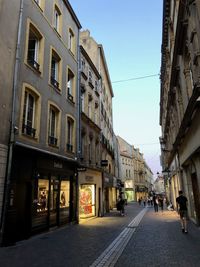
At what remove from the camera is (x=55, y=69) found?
15.1 metres

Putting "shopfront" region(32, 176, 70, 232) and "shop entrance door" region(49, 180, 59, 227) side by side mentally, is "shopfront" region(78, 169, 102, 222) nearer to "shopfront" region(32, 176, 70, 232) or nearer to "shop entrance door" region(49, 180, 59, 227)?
"shopfront" region(32, 176, 70, 232)

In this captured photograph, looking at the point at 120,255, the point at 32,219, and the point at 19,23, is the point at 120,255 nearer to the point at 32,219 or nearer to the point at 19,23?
the point at 32,219

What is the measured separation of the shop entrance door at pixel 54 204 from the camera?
12.6m

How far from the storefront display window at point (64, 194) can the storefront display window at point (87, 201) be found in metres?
3.29

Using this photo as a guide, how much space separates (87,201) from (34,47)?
12427mm

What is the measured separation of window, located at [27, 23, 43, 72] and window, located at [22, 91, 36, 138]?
1668 millimetres

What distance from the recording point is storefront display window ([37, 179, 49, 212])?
11609 millimetres

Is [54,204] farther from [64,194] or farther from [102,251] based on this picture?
[102,251]

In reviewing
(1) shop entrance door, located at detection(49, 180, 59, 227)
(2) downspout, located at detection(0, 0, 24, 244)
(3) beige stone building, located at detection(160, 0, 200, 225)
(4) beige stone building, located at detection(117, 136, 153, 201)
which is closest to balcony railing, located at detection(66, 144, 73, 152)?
(1) shop entrance door, located at detection(49, 180, 59, 227)

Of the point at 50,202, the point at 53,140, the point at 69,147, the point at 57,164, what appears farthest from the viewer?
the point at 69,147

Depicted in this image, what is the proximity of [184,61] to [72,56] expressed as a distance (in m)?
8.96

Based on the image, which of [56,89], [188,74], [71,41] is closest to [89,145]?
[56,89]

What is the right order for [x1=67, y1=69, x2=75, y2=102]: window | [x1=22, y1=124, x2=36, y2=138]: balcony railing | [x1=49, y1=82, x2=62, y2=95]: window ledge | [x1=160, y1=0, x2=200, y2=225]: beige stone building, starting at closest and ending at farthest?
1. [x1=160, y1=0, x2=200, y2=225]: beige stone building
2. [x1=22, y1=124, x2=36, y2=138]: balcony railing
3. [x1=49, y1=82, x2=62, y2=95]: window ledge
4. [x1=67, y1=69, x2=75, y2=102]: window

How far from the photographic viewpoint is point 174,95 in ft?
53.8
